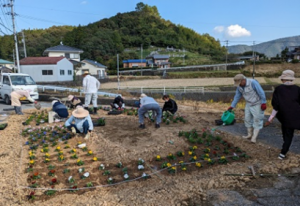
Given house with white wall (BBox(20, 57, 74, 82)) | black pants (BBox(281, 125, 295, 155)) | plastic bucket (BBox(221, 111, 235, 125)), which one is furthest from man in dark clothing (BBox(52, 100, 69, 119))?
house with white wall (BBox(20, 57, 74, 82))

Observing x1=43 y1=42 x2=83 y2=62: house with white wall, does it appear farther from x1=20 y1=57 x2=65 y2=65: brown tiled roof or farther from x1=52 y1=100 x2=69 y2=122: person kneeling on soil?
x1=52 y1=100 x2=69 y2=122: person kneeling on soil

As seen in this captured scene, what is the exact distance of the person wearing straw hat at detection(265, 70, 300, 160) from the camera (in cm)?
376

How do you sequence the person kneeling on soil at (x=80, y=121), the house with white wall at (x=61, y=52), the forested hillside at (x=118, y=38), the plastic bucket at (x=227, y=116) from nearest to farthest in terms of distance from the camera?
the person kneeling on soil at (x=80, y=121) → the plastic bucket at (x=227, y=116) → the house with white wall at (x=61, y=52) → the forested hillside at (x=118, y=38)

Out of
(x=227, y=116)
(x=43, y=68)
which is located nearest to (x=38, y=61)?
(x=43, y=68)

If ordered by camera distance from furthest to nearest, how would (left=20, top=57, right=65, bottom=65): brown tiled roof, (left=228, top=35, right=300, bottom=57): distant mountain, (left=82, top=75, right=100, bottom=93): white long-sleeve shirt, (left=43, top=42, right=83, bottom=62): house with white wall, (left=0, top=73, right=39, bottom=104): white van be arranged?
(left=228, top=35, right=300, bottom=57): distant mountain
(left=43, top=42, right=83, bottom=62): house with white wall
(left=20, top=57, right=65, bottom=65): brown tiled roof
(left=0, top=73, right=39, bottom=104): white van
(left=82, top=75, right=100, bottom=93): white long-sleeve shirt

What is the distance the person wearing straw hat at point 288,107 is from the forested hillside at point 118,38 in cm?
5016

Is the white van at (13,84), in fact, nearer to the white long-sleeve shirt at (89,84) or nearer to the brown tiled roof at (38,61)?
the white long-sleeve shirt at (89,84)

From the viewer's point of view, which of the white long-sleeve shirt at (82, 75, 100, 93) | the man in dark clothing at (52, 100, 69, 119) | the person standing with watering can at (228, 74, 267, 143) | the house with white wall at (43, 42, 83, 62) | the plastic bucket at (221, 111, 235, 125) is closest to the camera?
the person standing with watering can at (228, 74, 267, 143)

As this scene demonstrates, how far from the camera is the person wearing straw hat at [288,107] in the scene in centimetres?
376

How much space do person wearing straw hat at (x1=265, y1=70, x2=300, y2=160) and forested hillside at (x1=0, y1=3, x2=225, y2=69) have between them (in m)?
50.2

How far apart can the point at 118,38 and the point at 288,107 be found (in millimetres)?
76394

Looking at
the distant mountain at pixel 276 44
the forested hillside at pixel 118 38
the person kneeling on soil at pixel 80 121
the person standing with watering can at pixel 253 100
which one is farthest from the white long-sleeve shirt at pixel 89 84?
the forested hillside at pixel 118 38

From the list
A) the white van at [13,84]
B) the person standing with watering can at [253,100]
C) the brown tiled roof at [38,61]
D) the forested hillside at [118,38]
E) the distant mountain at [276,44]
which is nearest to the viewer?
the person standing with watering can at [253,100]

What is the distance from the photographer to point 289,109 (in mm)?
3799
